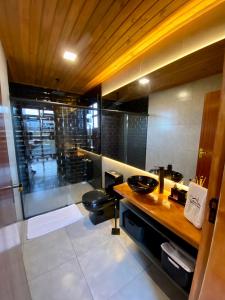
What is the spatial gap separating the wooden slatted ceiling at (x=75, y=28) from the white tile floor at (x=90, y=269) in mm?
2504

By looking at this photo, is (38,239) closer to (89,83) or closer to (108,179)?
(108,179)

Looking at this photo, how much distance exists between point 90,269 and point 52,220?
1126 mm

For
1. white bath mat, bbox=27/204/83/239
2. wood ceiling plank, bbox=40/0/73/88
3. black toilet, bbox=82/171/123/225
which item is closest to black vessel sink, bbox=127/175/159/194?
black toilet, bbox=82/171/123/225

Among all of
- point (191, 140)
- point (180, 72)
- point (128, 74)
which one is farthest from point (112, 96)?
point (191, 140)

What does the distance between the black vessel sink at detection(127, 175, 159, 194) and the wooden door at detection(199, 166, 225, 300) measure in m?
0.85

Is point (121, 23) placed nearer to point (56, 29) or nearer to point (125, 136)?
point (56, 29)

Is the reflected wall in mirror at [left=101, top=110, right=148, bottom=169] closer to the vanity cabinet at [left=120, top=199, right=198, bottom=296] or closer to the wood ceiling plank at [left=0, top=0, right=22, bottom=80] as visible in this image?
the vanity cabinet at [left=120, top=199, right=198, bottom=296]

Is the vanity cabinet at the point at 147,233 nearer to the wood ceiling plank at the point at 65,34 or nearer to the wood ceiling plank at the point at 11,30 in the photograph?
the wood ceiling plank at the point at 65,34

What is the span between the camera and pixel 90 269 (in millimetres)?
1488

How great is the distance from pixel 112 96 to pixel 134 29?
4.18ft

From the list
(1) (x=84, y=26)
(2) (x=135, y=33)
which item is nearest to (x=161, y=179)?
(2) (x=135, y=33)

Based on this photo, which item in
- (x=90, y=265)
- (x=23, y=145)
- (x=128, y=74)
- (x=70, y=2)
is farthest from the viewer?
(x=23, y=145)

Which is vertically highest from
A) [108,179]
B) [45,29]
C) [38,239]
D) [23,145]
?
[45,29]

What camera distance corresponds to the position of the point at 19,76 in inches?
108
